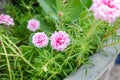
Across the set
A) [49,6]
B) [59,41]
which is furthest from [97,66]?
[49,6]

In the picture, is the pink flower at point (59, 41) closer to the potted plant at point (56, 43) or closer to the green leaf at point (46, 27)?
the potted plant at point (56, 43)

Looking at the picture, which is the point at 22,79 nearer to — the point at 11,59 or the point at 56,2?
the point at 11,59

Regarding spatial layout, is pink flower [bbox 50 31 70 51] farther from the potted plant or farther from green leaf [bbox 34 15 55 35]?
green leaf [bbox 34 15 55 35]

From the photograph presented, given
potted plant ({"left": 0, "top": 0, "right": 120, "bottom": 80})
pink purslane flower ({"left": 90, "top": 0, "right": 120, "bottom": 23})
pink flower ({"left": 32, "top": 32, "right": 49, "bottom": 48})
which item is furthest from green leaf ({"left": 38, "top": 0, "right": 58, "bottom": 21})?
pink purslane flower ({"left": 90, "top": 0, "right": 120, "bottom": 23})

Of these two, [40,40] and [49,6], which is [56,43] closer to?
[40,40]

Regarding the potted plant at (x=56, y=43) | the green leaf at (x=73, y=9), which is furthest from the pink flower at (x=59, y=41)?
the green leaf at (x=73, y=9)

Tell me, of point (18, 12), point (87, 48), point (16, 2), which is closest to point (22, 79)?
point (87, 48)
